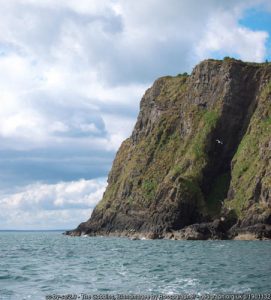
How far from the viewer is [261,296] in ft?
103

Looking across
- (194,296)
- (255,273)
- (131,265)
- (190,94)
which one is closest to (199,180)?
(190,94)

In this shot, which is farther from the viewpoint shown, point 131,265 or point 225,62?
point 225,62

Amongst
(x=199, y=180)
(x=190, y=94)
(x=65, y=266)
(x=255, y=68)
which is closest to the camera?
(x=65, y=266)

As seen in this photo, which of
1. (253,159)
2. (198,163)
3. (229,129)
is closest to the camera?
(253,159)

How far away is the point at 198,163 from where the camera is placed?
143250 millimetres

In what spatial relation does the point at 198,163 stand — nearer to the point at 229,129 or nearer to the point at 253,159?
the point at 229,129

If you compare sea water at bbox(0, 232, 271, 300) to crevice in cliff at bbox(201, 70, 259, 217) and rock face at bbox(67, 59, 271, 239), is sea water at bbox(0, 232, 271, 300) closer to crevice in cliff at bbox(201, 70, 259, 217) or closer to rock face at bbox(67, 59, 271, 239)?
rock face at bbox(67, 59, 271, 239)

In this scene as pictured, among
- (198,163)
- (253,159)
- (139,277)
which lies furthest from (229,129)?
(139,277)

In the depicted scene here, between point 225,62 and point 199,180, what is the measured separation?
3637 centimetres

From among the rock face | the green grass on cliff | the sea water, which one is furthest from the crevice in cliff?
the sea water

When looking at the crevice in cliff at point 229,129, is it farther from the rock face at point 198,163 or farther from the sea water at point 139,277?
the sea water at point 139,277

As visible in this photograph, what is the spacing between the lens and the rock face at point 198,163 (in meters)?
122

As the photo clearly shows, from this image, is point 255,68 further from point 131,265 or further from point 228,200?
point 131,265

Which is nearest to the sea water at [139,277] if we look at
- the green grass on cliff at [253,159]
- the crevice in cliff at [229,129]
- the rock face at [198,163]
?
the rock face at [198,163]
